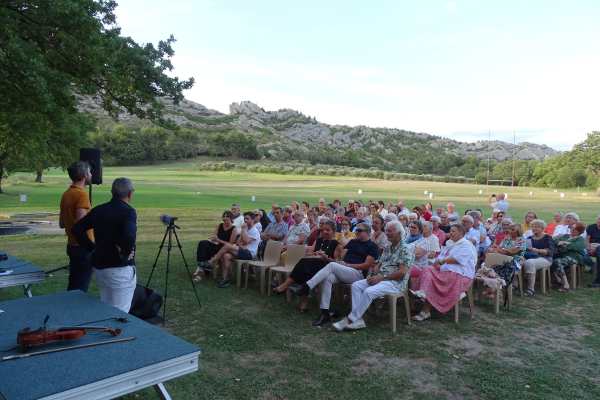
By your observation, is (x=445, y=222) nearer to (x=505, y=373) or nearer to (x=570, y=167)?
(x=505, y=373)

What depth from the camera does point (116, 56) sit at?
952cm

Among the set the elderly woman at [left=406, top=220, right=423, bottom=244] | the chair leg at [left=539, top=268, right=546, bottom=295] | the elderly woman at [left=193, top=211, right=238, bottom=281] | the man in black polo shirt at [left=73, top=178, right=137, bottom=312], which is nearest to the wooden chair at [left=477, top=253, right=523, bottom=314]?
the elderly woman at [left=406, top=220, right=423, bottom=244]

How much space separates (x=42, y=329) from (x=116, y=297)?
3.97ft

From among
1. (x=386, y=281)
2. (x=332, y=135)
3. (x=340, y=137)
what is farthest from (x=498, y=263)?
(x=332, y=135)

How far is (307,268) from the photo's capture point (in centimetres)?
650

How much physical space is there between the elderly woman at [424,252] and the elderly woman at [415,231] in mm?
86

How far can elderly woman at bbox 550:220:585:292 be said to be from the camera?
8.55 metres

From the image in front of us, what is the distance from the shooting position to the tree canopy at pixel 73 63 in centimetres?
776

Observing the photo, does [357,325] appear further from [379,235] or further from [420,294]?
[379,235]

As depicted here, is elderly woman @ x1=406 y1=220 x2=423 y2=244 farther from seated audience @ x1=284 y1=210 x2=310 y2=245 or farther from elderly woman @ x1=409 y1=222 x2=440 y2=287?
seated audience @ x1=284 y1=210 x2=310 y2=245

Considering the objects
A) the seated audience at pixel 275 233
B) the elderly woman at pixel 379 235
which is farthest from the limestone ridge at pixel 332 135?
the elderly woman at pixel 379 235

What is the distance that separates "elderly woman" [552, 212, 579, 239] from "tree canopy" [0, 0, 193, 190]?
963 cm

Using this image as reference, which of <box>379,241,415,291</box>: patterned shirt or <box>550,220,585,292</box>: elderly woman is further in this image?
<box>550,220,585,292</box>: elderly woman

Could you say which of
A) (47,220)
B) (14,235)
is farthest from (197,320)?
(47,220)
